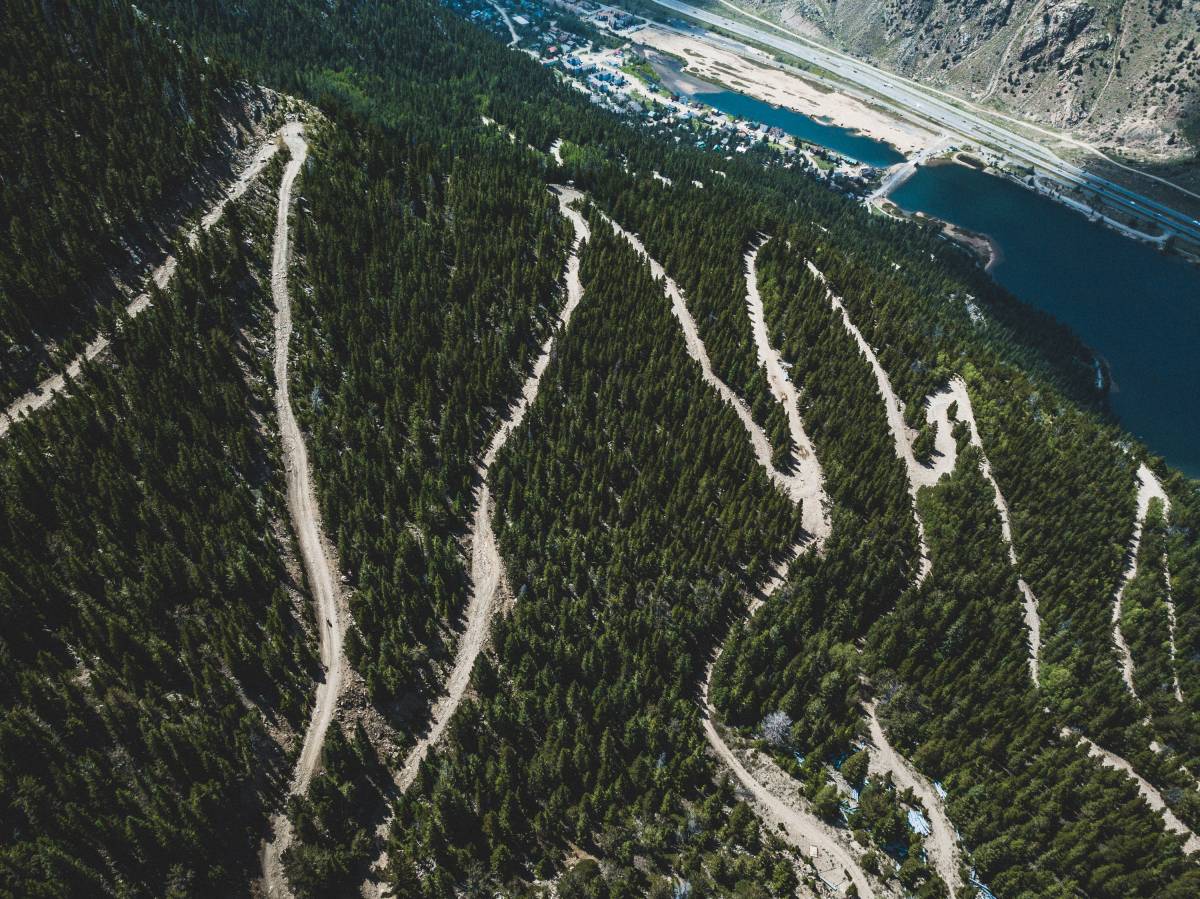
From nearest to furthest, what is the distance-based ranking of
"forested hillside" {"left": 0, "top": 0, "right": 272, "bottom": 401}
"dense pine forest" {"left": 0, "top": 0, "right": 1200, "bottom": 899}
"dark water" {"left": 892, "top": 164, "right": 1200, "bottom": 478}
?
1. "dense pine forest" {"left": 0, "top": 0, "right": 1200, "bottom": 899}
2. "forested hillside" {"left": 0, "top": 0, "right": 272, "bottom": 401}
3. "dark water" {"left": 892, "top": 164, "right": 1200, "bottom": 478}

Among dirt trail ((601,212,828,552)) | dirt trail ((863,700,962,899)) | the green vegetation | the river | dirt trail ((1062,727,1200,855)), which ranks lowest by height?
the green vegetation

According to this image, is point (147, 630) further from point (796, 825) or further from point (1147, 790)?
point (1147, 790)

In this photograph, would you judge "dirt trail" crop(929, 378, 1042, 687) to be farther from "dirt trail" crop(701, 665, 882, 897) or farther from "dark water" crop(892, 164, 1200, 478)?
"dark water" crop(892, 164, 1200, 478)

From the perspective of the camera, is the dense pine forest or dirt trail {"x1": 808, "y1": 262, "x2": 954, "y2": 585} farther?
dirt trail {"x1": 808, "y1": 262, "x2": 954, "y2": 585}

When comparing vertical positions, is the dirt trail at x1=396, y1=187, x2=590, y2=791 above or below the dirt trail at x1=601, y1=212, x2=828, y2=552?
below

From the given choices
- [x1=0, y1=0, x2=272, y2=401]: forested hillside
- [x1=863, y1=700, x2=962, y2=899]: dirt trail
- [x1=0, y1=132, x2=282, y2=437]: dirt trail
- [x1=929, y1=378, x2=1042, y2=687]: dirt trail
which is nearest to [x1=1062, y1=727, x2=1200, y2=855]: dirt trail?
[x1=929, y1=378, x2=1042, y2=687]: dirt trail

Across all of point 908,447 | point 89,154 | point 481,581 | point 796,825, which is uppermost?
point 908,447

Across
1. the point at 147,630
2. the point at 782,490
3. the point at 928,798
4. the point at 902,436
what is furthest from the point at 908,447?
the point at 147,630
